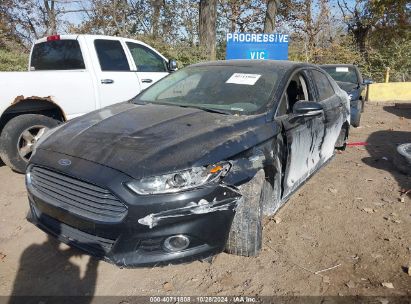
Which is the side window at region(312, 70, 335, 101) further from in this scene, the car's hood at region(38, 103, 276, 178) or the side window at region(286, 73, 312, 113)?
the car's hood at region(38, 103, 276, 178)

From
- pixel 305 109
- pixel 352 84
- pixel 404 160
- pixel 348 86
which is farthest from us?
pixel 352 84

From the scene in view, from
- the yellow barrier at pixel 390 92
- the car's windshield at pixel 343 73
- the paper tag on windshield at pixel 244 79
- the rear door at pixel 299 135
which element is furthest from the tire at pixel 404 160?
the yellow barrier at pixel 390 92

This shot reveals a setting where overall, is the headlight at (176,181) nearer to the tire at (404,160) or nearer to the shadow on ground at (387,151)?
the shadow on ground at (387,151)

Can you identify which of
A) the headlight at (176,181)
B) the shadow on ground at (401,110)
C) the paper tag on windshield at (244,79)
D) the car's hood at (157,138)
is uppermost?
the paper tag on windshield at (244,79)

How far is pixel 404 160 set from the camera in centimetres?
545

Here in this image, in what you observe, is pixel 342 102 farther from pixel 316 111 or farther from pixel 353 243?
pixel 353 243

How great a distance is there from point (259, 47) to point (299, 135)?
7.48 m

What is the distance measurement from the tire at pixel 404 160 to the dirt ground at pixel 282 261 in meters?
0.78

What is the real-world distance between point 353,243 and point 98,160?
7.92 feet

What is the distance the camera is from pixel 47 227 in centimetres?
303

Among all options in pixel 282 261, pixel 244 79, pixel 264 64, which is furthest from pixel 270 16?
pixel 282 261

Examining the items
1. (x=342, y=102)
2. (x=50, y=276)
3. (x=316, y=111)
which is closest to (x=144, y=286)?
(x=50, y=276)

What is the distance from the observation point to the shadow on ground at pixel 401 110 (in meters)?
11.1

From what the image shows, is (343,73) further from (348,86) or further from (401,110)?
(401,110)
